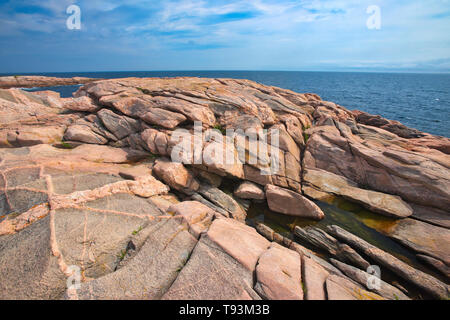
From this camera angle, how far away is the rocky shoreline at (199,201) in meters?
7.12

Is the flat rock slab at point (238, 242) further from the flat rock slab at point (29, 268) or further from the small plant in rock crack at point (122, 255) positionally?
the flat rock slab at point (29, 268)

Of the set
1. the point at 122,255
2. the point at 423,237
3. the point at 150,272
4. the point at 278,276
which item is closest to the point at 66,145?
the point at 122,255

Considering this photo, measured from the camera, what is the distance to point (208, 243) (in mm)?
8336

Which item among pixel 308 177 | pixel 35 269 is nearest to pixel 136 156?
pixel 35 269

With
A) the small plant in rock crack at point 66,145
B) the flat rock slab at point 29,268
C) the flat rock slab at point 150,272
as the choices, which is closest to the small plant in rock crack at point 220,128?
the flat rock slab at point 150,272

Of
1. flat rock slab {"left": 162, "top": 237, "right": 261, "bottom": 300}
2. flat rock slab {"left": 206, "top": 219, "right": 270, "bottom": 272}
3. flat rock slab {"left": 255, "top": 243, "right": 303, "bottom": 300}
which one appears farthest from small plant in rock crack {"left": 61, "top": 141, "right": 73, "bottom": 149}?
flat rock slab {"left": 255, "top": 243, "right": 303, "bottom": 300}

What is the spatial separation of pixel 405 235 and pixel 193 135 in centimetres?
1604

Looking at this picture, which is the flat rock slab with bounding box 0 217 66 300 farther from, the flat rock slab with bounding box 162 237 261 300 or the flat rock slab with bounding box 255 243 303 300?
the flat rock slab with bounding box 255 243 303 300

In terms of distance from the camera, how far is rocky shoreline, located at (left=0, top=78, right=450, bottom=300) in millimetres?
7117

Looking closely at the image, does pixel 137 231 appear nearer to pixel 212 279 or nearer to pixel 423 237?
pixel 212 279

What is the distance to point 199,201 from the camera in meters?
13.9

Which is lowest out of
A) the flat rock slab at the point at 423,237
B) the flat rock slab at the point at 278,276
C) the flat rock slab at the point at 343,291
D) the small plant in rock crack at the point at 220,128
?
the flat rock slab at the point at 423,237

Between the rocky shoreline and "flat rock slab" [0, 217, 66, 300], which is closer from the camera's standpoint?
"flat rock slab" [0, 217, 66, 300]
